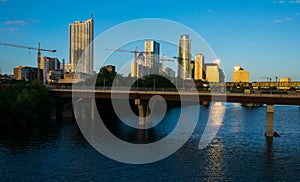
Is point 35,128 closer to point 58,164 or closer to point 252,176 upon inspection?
point 58,164

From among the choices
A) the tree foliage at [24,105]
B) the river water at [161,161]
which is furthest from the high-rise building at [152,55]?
the river water at [161,161]

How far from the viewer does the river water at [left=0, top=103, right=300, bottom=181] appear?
31.1 meters

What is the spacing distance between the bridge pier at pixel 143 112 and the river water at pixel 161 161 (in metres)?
16.4

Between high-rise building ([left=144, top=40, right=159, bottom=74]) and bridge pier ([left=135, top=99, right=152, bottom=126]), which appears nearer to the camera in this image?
bridge pier ([left=135, top=99, right=152, bottom=126])

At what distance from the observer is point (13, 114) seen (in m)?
61.9

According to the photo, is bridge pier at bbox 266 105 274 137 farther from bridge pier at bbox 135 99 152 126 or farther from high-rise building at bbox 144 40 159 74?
high-rise building at bbox 144 40 159 74

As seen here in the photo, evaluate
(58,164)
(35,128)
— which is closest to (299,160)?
(58,164)

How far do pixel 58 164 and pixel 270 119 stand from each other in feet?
120

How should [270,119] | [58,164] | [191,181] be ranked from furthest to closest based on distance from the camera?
[270,119] < [58,164] < [191,181]

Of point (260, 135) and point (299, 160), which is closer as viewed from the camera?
point (299, 160)

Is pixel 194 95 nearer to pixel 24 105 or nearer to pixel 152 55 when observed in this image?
pixel 24 105

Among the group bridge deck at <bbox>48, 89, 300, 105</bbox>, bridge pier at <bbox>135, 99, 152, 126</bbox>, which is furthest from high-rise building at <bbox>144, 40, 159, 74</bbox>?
bridge pier at <bbox>135, 99, 152, 126</bbox>


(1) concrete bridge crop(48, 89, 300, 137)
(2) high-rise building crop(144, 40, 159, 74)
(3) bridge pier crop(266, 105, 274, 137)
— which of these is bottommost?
(3) bridge pier crop(266, 105, 274, 137)

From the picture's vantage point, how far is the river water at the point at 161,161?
3114 centimetres
